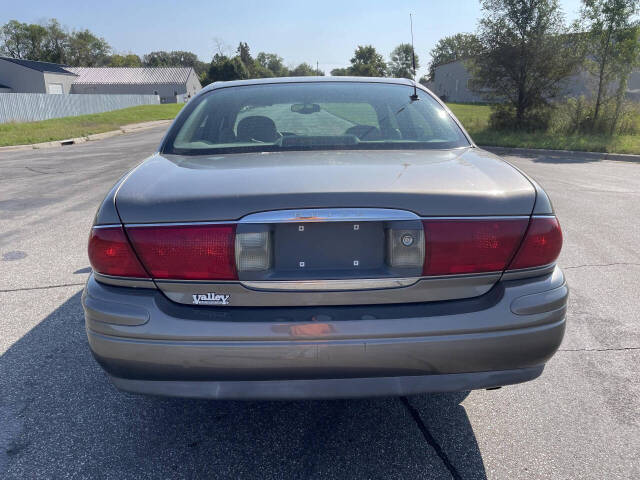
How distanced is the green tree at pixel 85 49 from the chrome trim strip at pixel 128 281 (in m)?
111

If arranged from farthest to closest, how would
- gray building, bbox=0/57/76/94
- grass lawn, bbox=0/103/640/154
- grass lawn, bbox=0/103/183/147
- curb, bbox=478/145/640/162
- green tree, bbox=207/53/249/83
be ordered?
green tree, bbox=207/53/249/83
gray building, bbox=0/57/76/94
grass lawn, bbox=0/103/183/147
grass lawn, bbox=0/103/640/154
curb, bbox=478/145/640/162

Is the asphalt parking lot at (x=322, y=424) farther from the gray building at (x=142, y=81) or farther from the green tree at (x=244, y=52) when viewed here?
the green tree at (x=244, y=52)

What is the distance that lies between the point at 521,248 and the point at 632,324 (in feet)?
7.30

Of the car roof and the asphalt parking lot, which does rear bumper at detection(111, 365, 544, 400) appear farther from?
the car roof

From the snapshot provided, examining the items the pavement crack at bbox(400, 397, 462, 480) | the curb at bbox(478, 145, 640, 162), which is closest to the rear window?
the pavement crack at bbox(400, 397, 462, 480)

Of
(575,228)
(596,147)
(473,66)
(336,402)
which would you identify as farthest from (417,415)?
(473,66)

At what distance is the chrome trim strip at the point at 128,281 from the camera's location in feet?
6.26

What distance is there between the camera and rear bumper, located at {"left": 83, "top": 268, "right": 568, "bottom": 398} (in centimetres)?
181

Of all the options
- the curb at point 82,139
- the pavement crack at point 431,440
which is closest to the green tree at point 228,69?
the curb at point 82,139

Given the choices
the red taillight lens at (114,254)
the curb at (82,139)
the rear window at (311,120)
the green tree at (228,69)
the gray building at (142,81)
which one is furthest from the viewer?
the gray building at (142,81)

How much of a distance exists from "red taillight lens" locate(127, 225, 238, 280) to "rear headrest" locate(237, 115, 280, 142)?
968mm

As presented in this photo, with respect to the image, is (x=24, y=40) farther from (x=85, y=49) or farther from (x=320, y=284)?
(x=320, y=284)

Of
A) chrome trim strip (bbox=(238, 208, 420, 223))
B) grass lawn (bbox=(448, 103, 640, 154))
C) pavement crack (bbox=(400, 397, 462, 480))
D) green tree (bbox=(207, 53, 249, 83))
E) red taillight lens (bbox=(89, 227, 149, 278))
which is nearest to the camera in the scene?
chrome trim strip (bbox=(238, 208, 420, 223))

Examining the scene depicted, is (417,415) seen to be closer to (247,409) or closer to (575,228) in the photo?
(247,409)
